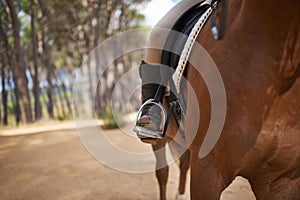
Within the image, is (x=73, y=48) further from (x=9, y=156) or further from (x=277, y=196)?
(x=277, y=196)

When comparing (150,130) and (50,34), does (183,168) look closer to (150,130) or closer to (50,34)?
(150,130)

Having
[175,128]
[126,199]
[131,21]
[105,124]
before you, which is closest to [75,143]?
[105,124]

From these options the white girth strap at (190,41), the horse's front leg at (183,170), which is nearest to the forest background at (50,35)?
the horse's front leg at (183,170)

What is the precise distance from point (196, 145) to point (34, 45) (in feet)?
60.3

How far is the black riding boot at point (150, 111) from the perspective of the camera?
2.37 m

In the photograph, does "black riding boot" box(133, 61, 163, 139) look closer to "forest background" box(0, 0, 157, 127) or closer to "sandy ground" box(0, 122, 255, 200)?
"sandy ground" box(0, 122, 255, 200)

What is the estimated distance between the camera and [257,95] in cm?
153

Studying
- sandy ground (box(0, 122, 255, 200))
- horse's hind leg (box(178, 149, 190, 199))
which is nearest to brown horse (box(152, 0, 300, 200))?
horse's hind leg (box(178, 149, 190, 199))

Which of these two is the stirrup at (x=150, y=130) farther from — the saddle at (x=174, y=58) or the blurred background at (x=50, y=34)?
the blurred background at (x=50, y=34)

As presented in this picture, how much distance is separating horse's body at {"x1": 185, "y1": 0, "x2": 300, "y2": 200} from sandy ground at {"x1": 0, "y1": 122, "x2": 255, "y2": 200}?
8.15 ft

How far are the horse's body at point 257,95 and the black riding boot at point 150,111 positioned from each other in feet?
2.17

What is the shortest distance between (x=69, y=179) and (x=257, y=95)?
439 cm

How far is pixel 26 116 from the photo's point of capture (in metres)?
15.8

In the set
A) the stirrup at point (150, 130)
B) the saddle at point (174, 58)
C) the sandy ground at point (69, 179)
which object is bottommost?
the sandy ground at point (69, 179)
